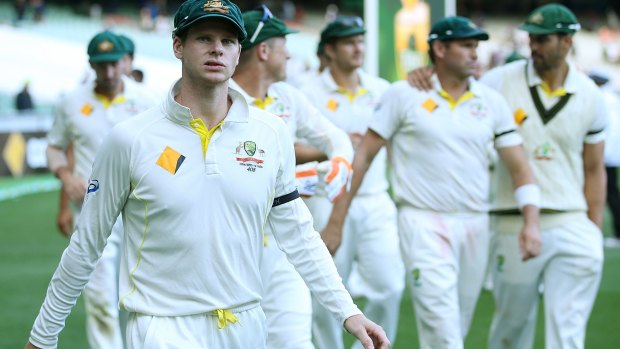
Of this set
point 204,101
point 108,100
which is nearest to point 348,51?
point 108,100

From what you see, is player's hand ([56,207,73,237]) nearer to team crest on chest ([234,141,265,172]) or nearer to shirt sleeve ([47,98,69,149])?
shirt sleeve ([47,98,69,149])

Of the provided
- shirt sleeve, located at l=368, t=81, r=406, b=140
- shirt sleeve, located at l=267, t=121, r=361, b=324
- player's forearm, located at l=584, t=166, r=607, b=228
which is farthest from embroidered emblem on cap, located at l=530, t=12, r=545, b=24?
shirt sleeve, located at l=267, t=121, r=361, b=324

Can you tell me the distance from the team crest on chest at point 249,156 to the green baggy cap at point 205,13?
1.56 feet

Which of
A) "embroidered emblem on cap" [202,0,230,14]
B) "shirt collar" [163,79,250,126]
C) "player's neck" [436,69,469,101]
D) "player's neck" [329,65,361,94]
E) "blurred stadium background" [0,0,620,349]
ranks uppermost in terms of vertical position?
"embroidered emblem on cap" [202,0,230,14]

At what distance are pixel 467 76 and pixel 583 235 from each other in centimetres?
137

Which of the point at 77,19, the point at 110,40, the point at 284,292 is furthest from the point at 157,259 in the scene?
the point at 77,19

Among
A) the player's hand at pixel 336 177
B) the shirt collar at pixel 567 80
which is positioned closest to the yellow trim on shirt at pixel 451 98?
the shirt collar at pixel 567 80

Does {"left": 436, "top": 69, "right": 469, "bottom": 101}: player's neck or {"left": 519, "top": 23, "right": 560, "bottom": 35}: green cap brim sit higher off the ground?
{"left": 519, "top": 23, "right": 560, "bottom": 35}: green cap brim

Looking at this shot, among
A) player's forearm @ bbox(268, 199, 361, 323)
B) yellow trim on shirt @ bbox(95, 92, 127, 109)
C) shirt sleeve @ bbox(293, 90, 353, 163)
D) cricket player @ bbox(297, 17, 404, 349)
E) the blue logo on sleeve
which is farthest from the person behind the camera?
yellow trim on shirt @ bbox(95, 92, 127, 109)

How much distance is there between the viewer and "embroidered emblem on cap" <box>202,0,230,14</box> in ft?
15.6

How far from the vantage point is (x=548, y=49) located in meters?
8.18

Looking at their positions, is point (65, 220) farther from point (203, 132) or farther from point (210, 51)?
point (210, 51)

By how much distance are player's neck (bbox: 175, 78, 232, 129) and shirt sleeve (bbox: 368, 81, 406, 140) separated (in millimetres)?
Result: 3190

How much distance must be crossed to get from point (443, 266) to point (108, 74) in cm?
321
